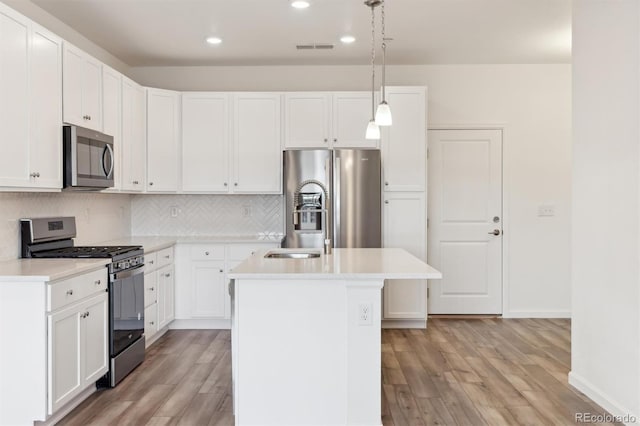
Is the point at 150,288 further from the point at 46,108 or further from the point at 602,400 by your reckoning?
the point at 602,400

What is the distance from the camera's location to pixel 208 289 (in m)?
5.04

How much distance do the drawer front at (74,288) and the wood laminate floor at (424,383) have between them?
2.30ft

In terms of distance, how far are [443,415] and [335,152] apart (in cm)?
266

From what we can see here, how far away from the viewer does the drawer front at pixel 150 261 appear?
4281 millimetres

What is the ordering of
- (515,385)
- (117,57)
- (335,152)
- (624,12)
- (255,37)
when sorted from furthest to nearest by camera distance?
(117,57), (335,152), (255,37), (515,385), (624,12)

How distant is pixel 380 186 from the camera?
496cm

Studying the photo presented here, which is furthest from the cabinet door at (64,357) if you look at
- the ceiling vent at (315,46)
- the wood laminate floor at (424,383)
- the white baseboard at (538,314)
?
the white baseboard at (538,314)

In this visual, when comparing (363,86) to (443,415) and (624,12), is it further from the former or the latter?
(443,415)

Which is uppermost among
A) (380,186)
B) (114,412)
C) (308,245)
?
(380,186)

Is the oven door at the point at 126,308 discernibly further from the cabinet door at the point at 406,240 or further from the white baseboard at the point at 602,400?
the white baseboard at the point at 602,400

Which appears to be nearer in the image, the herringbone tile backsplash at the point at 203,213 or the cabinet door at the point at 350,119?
the cabinet door at the point at 350,119

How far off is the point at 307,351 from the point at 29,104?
7.19ft

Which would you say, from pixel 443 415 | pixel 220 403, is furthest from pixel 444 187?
pixel 220 403

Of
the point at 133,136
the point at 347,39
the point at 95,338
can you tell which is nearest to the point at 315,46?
the point at 347,39
